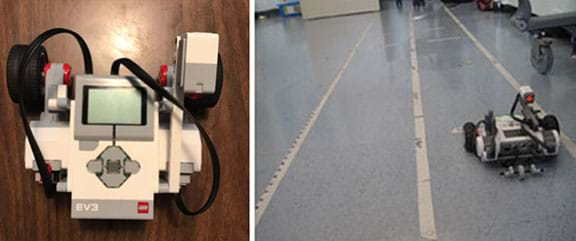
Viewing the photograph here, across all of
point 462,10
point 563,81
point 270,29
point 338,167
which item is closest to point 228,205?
point 338,167

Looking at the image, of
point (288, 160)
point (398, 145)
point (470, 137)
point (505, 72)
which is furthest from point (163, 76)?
point (505, 72)

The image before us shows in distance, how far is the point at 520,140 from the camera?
2797 mm

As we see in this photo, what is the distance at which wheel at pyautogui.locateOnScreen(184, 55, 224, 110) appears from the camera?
0.76 m

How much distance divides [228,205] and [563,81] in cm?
386

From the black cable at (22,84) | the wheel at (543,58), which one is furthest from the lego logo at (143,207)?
the wheel at (543,58)

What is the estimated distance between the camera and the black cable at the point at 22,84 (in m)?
0.70

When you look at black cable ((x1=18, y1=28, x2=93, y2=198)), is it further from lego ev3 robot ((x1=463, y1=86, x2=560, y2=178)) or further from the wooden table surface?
lego ev3 robot ((x1=463, y1=86, x2=560, y2=178))

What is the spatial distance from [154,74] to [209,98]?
0.30ft

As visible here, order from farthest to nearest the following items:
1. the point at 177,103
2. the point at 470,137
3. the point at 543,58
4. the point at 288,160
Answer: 1. the point at 543,58
2. the point at 288,160
3. the point at 470,137
4. the point at 177,103

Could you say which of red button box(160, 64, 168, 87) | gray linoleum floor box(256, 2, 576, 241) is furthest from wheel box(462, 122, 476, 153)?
red button box(160, 64, 168, 87)

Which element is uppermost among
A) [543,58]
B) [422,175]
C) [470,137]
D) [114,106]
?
[543,58]

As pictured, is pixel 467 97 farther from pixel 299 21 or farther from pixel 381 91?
pixel 299 21

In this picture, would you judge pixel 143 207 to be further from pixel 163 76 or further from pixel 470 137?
pixel 470 137

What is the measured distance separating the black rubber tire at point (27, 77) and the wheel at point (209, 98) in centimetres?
16
